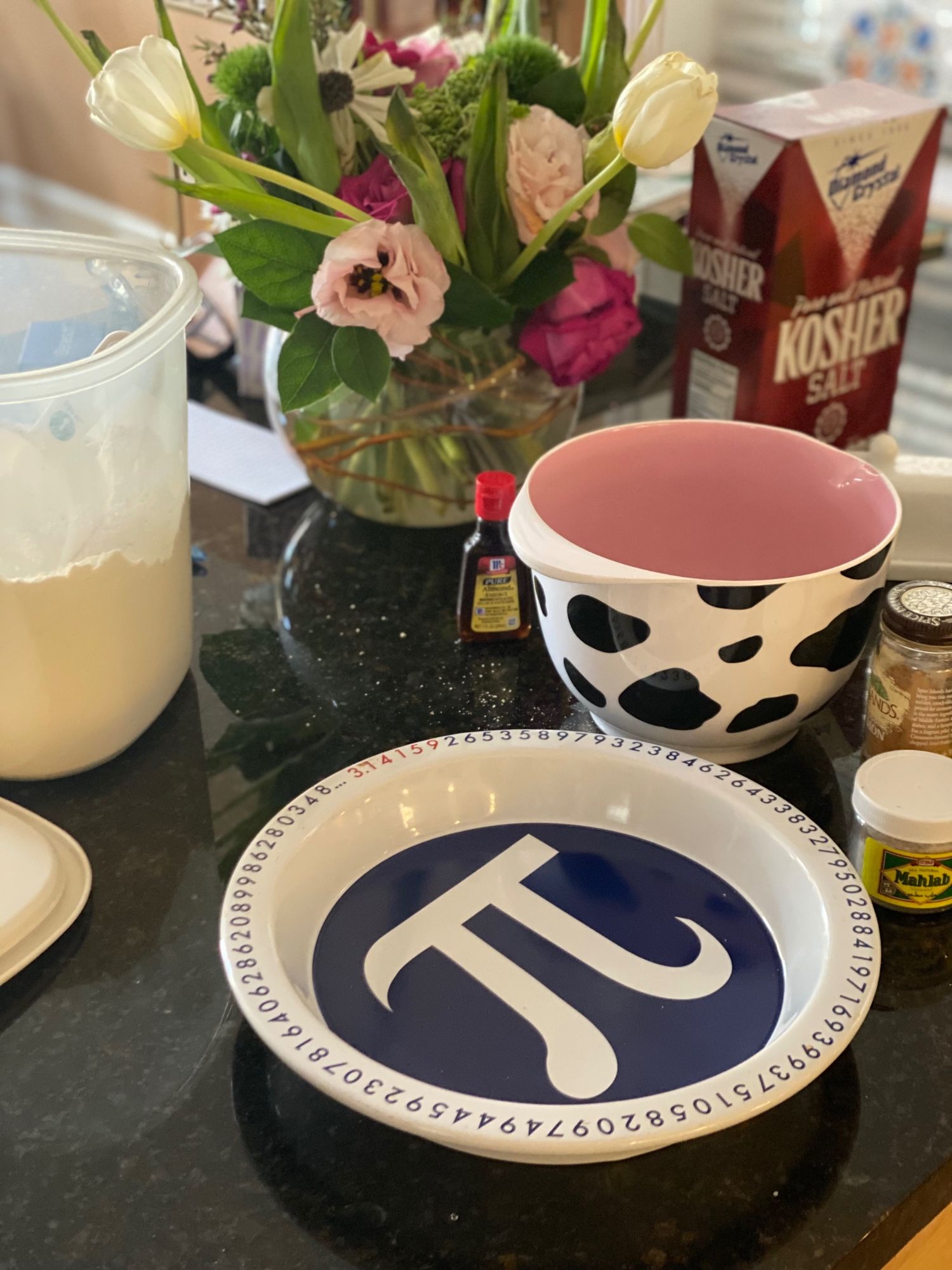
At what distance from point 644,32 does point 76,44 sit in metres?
0.34

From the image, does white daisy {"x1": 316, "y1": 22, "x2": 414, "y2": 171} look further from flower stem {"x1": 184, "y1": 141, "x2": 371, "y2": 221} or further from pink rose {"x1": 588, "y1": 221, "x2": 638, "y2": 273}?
pink rose {"x1": 588, "y1": 221, "x2": 638, "y2": 273}

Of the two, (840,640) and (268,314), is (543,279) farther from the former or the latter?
(840,640)

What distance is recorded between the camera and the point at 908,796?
1.94ft

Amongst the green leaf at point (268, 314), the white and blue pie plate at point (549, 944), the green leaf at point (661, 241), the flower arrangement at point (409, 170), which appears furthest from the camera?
the green leaf at point (661, 241)

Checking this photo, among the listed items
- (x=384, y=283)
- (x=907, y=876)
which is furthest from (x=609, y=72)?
(x=907, y=876)

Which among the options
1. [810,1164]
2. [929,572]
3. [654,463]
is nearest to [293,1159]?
[810,1164]

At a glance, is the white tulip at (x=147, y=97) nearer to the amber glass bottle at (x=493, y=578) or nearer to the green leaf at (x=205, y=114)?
the green leaf at (x=205, y=114)

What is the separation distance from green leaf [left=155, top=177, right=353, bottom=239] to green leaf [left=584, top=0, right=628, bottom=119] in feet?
0.66

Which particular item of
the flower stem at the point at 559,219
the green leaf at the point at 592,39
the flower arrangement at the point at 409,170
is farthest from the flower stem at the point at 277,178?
the green leaf at the point at 592,39

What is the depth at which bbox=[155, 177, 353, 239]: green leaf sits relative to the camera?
0.70 metres

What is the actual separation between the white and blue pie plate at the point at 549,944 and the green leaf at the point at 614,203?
14.4 inches

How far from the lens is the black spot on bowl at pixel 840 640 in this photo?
65 cm

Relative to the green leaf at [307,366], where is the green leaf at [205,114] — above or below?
above

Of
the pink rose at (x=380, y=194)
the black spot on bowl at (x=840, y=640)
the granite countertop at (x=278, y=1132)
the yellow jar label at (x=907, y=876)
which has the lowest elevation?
the granite countertop at (x=278, y=1132)
